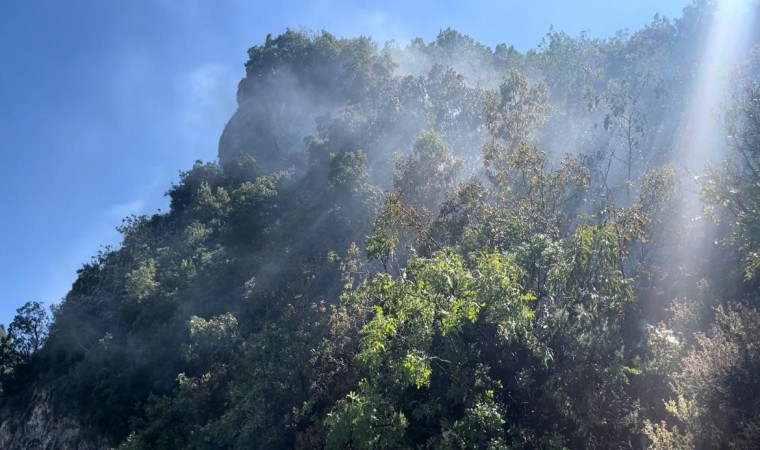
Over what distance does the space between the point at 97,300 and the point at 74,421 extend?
9.84 meters

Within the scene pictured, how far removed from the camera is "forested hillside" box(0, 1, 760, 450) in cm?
1396

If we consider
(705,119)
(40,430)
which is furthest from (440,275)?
(40,430)

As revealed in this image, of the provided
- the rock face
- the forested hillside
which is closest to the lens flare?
the forested hillside

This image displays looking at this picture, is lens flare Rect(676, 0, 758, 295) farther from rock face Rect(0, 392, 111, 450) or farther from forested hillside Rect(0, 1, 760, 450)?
rock face Rect(0, 392, 111, 450)

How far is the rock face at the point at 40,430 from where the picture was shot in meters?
37.3

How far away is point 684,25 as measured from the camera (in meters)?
51.4

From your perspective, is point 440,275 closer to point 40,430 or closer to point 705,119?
point 705,119

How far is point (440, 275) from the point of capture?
48.1 feet

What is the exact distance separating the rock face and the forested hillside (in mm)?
365

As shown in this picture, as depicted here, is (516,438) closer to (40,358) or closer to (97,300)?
(97,300)

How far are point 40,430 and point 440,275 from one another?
40.7 metres

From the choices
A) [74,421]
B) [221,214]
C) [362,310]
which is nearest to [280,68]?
[221,214]

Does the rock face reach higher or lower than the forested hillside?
lower

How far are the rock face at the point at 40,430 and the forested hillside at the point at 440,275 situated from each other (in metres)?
0.36
